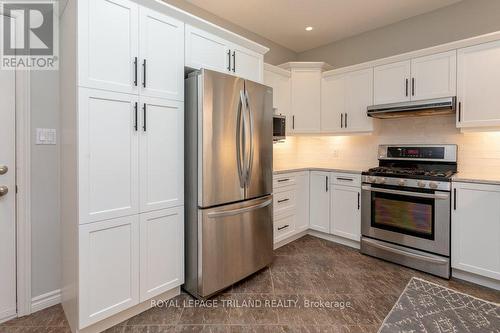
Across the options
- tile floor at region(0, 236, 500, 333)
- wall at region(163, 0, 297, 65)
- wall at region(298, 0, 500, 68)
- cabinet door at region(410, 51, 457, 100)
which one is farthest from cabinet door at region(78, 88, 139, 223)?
wall at region(298, 0, 500, 68)

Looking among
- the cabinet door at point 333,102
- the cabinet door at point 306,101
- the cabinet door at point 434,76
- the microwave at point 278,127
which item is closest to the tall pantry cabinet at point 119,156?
the microwave at point 278,127

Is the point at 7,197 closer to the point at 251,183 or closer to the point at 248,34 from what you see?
the point at 251,183

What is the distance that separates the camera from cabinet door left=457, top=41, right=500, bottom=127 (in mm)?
2539

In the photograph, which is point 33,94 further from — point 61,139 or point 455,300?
point 455,300

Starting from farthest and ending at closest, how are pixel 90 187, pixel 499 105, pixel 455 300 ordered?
pixel 499 105, pixel 455 300, pixel 90 187

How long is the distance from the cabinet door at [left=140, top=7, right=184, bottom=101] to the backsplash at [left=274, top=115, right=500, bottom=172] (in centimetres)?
213

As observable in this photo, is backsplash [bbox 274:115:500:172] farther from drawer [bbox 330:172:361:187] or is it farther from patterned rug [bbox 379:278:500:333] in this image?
patterned rug [bbox 379:278:500:333]

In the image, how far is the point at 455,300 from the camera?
7.30ft

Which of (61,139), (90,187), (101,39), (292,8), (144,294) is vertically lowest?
(144,294)

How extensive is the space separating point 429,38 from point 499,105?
1193mm

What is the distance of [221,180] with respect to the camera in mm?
2246

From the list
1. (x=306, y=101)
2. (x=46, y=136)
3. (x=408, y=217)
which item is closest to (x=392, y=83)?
(x=306, y=101)

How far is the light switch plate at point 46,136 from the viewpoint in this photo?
6.70 feet

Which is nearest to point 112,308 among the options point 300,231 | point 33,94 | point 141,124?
point 141,124
